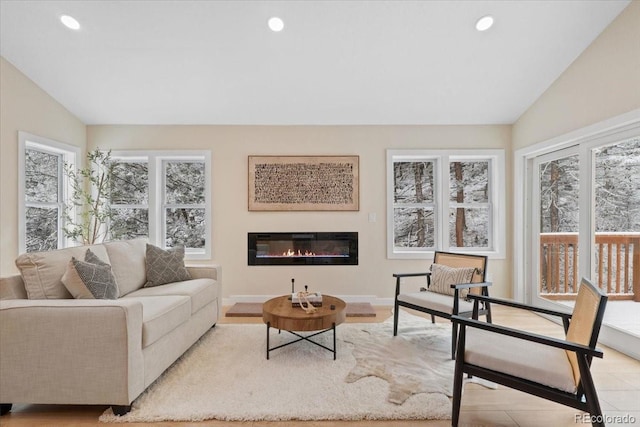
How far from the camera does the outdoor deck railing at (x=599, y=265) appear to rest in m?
2.94

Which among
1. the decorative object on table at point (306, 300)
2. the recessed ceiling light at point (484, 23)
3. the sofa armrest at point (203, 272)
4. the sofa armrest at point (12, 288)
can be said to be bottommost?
the decorative object on table at point (306, 300)

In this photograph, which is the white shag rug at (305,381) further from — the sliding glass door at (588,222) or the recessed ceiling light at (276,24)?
the recessed ceiling light at (276,24)

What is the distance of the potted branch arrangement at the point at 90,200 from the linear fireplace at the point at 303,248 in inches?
78.1

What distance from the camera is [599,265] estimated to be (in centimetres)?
322

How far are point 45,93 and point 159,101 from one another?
1.24 m

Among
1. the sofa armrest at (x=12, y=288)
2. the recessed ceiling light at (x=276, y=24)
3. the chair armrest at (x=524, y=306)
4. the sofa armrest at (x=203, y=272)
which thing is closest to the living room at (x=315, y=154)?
the sofa armrest at (x=203, y=272)

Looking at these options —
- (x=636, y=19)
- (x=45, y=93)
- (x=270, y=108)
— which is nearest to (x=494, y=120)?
(x=636, y=19)

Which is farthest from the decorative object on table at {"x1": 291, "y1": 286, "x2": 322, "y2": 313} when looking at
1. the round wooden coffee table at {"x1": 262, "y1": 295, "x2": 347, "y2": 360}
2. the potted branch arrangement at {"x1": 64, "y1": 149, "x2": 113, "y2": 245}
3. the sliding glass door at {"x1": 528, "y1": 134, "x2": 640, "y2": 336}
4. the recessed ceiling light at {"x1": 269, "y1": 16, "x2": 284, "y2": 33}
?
the potted branch arrangement at {"x1": 64, "y1": 149, "x2": 113, "y2": 245}

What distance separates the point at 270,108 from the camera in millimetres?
4109

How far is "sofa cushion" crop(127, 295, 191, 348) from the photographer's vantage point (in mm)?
2158

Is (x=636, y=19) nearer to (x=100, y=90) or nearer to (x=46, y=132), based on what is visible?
(x=100, y=90)

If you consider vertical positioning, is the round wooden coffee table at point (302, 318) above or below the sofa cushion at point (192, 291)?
below

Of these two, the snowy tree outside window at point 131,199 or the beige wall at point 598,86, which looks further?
the snowy tree outside window at point 131,199

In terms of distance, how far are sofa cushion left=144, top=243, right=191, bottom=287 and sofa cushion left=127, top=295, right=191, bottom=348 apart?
549 mm
